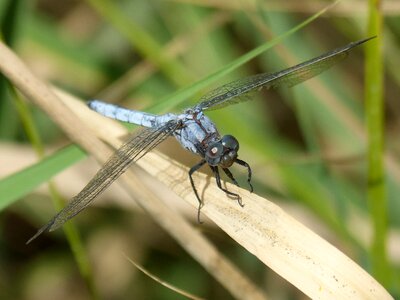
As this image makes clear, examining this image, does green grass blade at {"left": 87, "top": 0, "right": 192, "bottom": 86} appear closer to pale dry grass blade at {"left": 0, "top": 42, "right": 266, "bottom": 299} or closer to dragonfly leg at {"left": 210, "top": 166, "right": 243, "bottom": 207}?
dragonfly leg at {"left": 210, "top": 166, "right": 243, "bottom": 207}

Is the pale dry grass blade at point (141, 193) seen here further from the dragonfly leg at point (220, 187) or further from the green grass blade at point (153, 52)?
the green grass blade at point (153, 52)

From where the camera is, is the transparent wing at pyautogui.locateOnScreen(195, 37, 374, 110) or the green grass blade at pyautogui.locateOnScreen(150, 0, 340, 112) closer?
the green grass blade at pyautogui.locateOnScreen(150, 0, 340, 112)

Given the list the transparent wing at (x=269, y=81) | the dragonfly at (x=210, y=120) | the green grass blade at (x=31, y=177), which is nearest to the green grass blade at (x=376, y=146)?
the dragonfly at (x=210, y=120)

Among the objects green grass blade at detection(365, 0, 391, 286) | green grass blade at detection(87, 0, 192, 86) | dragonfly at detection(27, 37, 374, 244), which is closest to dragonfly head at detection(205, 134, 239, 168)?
dragonfly at detection(27, 37, 374, 244)

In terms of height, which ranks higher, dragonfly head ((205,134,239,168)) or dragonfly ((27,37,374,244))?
dragonfly ((27,37,374,244))

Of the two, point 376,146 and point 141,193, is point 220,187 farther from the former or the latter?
point 376,146

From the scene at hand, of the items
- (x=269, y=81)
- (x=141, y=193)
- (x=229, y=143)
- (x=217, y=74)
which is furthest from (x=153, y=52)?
(x=141, y=193)
